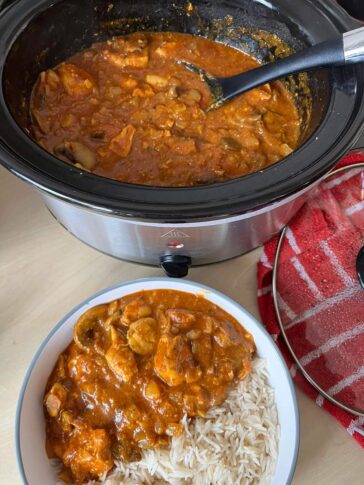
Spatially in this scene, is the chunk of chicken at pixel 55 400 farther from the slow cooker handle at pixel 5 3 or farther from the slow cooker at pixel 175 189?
the slow cooker handle at pixel 5 3

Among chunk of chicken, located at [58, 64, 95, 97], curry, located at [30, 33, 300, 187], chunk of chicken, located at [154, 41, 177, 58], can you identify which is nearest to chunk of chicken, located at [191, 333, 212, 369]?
curry, located at [30, 33, 300, 187]

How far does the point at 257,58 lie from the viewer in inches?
64.2

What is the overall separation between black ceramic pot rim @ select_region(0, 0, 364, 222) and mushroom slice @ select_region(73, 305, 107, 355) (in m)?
0.29

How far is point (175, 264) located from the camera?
4.22 feet

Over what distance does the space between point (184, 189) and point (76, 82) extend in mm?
636

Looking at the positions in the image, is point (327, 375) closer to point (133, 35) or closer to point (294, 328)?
point (294, 328)

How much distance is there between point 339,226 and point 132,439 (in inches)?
29.4

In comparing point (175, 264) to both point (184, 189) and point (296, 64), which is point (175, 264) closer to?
point (184, 189)

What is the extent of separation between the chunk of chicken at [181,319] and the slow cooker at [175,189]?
0.13 meters

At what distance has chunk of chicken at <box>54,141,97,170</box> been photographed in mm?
1319

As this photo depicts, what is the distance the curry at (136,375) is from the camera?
1.11 meters

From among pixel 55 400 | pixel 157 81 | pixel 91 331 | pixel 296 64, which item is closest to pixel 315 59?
pixel 296 64

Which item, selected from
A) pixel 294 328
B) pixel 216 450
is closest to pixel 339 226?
pixel 294 328

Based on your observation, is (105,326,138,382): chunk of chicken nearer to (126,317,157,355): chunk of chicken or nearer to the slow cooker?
(126,317,157,355): chunk of chicken
